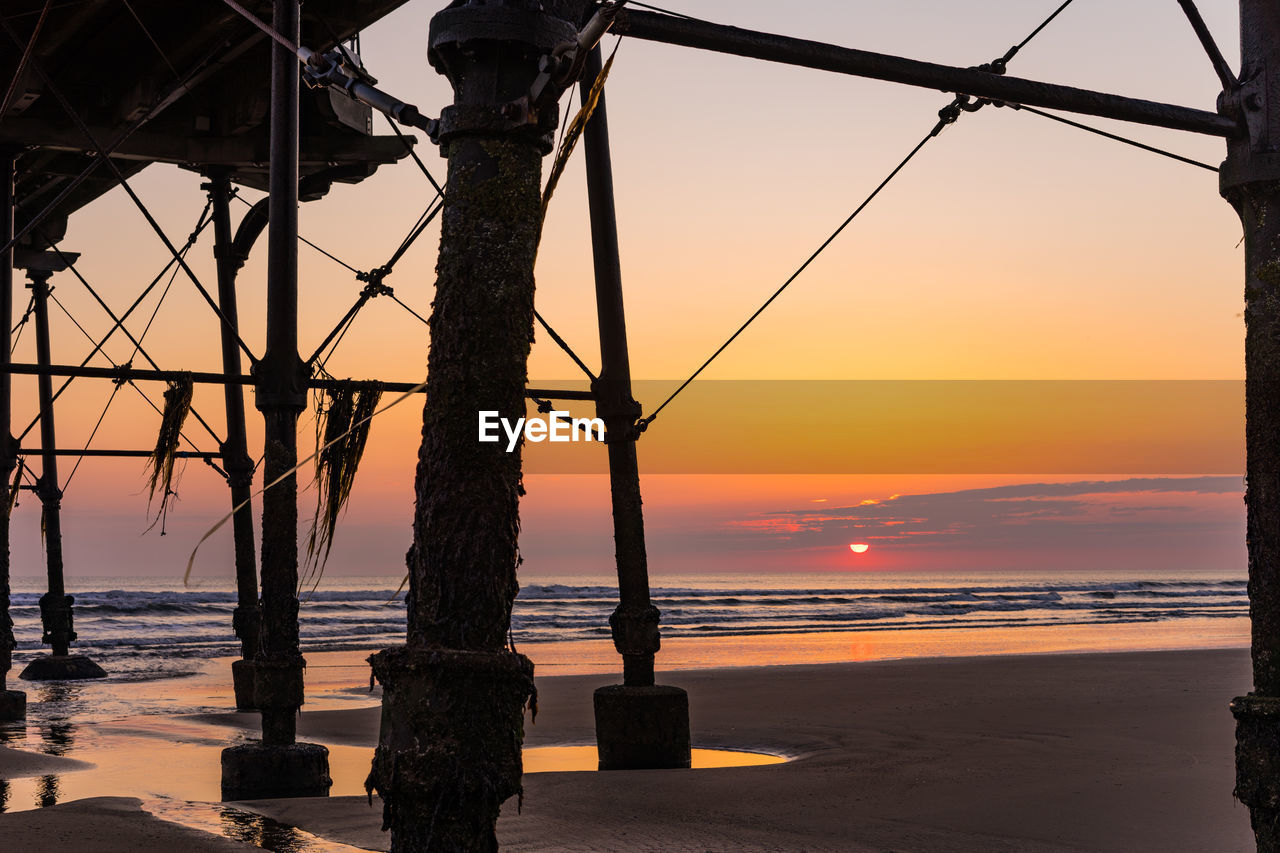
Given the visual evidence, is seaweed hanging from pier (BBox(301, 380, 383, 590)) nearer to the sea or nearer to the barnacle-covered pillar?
the barnacle-covered pillar

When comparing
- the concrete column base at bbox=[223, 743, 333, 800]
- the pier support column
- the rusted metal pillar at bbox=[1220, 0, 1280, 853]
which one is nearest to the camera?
the rusted metal pillar at bbox=[1220, 0, 1280, 853]

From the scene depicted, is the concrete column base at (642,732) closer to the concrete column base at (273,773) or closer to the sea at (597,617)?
the concrete column base at (273,773)

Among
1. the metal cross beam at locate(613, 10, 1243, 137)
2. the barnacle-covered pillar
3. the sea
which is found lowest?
the sea

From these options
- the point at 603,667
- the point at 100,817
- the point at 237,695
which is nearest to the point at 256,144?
the point at 237,695

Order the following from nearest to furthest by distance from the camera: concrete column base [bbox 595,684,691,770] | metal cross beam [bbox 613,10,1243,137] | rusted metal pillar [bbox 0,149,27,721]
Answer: metal cross beam [bbox 613,10,1243,137]
concrete column base [bbox 595,684,691,770]
rusted metal pillar [bbox 0,149,27,721]

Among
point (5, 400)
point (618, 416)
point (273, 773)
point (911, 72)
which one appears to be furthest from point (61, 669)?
point (911, 72)

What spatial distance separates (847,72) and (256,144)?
Result: 32.0 feet

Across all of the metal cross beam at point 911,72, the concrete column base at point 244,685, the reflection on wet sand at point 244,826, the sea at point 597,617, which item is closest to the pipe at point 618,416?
the reflection on wet sand at point 244,826

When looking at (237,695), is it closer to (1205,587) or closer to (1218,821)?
(1218,821)

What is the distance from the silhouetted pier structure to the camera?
330 cm

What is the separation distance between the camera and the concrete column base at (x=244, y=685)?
46.8 feet

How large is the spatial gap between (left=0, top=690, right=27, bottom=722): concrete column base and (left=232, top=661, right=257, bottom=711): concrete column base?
7.60 feet

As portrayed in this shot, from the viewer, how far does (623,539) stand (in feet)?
29.2

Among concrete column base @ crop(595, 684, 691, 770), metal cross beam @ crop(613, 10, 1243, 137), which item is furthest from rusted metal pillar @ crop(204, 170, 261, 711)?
metal cross beam @ crop(613, 10, 1243, 137)
